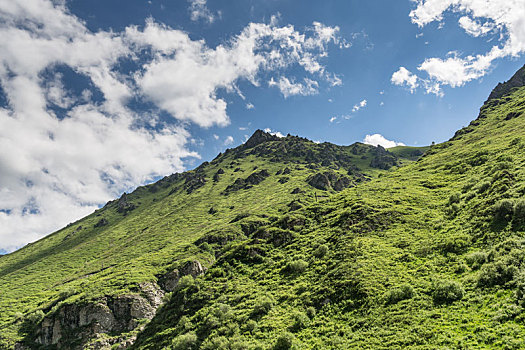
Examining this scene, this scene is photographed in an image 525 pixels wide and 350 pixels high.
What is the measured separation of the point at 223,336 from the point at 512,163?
8260 centimetres

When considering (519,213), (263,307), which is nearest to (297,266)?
(263,307)

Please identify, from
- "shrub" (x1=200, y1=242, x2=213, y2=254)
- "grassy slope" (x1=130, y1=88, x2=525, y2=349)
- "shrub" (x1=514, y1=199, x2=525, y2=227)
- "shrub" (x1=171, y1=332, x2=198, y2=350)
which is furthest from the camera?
"shrub" (x1=200, y1=242, x2=213, y2=254)

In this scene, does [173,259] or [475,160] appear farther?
[173,259]

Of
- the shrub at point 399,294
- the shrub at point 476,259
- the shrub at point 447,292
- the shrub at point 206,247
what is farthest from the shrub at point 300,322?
the shrub at point 206,247

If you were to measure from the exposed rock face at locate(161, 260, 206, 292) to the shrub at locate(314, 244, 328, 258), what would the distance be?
61679 mm

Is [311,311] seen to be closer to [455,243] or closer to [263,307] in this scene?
[263,307]

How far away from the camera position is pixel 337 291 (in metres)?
42.9

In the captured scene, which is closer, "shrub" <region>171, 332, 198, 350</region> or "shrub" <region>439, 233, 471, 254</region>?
"shrub" <region>439, 233, 471, 254</region>

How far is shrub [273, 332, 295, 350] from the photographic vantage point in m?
35.6

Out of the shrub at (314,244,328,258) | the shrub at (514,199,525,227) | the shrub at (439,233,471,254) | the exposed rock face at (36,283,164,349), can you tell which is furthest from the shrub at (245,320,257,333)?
the exposed rock face at (36,283,164,349)

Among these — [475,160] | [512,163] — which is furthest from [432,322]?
[475,160]

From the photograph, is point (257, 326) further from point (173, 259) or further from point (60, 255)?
point (60, 255)

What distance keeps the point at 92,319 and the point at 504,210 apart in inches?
4424

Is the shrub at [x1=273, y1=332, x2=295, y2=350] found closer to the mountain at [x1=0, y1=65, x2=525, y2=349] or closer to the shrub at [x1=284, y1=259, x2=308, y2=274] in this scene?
the mountain at [x1=0, y1=65, x2=525, y2=349]
